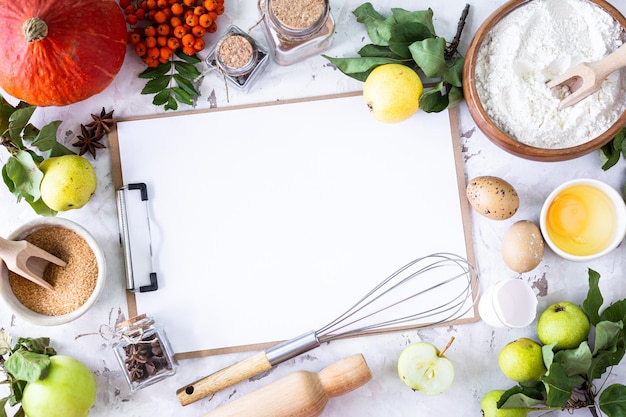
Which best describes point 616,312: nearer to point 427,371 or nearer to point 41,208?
point 427,371

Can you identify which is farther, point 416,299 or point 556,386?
point 416,299

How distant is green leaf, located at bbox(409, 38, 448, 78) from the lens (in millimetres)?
853

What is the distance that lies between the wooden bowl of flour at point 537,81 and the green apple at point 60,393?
0.64 m

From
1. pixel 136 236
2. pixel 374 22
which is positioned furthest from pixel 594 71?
pixel 136 236

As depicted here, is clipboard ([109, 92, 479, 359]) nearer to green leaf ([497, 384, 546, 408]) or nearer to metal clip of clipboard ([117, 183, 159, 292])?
metal clip of clipboard ([117, 183, 159, 292])

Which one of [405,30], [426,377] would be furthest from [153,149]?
[426,377]

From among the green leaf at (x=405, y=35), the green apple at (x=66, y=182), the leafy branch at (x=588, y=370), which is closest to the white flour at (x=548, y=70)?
the green leaf at (x=405, y=35)

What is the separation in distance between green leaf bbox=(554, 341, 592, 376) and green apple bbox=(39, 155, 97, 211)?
679 mm

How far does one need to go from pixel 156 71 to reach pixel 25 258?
1.03ft

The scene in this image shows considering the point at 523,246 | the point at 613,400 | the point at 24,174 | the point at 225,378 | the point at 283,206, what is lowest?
the point at 613,400

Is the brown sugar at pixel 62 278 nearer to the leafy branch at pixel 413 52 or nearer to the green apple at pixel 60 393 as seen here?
the green apple at pixel 60 393

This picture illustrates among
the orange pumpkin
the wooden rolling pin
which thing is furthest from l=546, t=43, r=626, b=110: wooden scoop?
the orange pumpkin

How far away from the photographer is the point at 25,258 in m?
0.82

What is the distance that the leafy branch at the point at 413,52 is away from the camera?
0.86 metres
